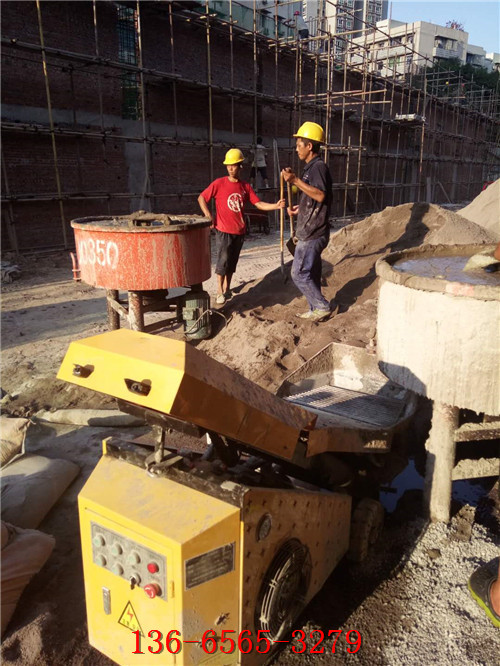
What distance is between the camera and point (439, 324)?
110 inches

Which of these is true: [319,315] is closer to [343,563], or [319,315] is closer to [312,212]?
[312,212]

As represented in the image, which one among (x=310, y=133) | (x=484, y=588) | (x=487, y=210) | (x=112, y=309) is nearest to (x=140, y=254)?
(x=112, y=309)

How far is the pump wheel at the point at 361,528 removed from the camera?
2889mm

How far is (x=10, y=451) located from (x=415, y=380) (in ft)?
9.06

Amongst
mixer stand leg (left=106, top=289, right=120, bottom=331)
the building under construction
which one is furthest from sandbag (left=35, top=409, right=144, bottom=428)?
the building under construction

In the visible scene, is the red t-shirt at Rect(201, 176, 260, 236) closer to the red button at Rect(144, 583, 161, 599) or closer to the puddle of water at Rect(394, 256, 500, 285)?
the puddle of water at Rect(394, 256, 500, 285)

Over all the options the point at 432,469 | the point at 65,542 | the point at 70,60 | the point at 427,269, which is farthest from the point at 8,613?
the point at 70,60

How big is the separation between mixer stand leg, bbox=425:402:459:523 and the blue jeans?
280 centimetres

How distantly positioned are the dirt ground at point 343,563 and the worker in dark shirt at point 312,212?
0.47 m

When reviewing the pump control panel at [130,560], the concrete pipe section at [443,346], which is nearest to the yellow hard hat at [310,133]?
the concrete pipe section at [443,346]

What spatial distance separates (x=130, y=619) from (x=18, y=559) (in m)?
0.91

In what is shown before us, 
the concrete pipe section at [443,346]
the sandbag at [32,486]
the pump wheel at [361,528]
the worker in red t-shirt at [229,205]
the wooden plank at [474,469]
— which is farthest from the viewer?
the worker in red t-shirt at [229,205]

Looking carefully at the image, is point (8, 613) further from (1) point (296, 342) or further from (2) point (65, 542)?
(1) point (296, 342)

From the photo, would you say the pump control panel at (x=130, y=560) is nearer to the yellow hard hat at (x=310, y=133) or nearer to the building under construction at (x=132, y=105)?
the yellow hard hat at (x=310, y=133)
